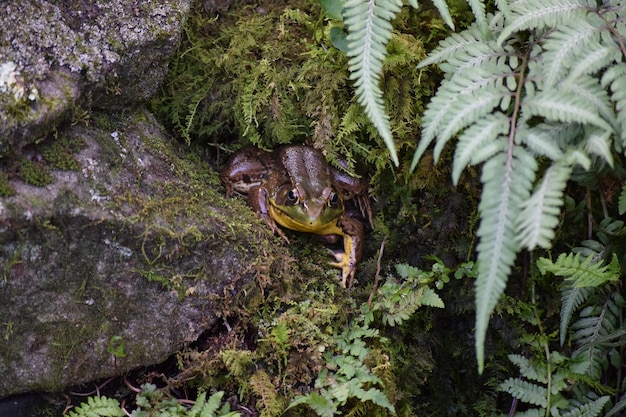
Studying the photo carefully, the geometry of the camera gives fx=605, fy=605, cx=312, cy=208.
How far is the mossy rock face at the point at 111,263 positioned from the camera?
7.88 ft

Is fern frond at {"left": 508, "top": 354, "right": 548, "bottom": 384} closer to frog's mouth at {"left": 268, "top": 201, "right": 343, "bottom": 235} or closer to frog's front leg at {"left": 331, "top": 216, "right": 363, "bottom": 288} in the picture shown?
frog's front leg at {"left": 331, "top": 216, "right": 363, "bottom": 288}

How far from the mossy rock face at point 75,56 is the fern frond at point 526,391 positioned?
2.16 meters

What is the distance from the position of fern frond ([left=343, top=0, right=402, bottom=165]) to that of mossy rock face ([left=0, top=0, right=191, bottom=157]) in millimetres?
968

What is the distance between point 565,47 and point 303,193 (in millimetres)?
1426

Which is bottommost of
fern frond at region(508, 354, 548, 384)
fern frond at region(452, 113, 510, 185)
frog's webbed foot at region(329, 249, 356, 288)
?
fern frond at region(508, 354, 548, 384)

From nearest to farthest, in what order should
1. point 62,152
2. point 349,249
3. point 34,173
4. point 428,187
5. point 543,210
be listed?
point 543,210, point 34,173, point 62,152, point 428,187, point 349,249

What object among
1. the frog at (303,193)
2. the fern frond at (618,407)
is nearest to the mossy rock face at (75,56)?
the frog at (303,193)

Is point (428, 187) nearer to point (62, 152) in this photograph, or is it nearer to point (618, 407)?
point (618, 407)

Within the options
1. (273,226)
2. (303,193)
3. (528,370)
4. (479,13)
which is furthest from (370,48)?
(528,370)

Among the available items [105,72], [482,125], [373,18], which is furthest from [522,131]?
[105,72]

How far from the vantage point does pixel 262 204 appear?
3.22 metres

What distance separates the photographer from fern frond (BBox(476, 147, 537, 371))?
6.14 feet

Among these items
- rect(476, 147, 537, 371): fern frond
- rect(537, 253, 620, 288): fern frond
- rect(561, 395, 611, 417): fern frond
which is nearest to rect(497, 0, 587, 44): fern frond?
rect(476, 147, 537, 371): fern frond

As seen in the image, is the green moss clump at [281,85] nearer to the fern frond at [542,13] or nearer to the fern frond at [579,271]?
the fern frond at [542,13]
